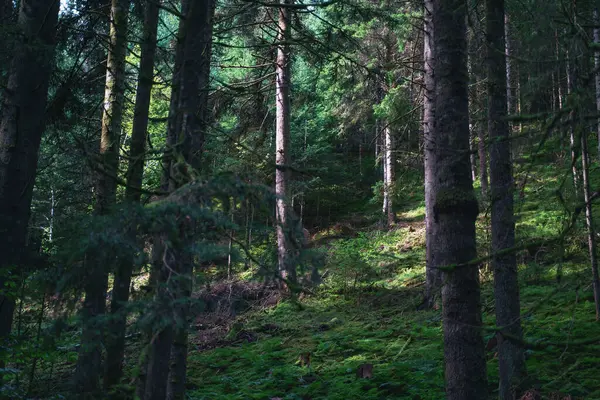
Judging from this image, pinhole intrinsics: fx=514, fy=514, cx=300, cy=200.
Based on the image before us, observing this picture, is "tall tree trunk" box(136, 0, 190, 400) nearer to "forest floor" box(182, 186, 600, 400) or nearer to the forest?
the forest

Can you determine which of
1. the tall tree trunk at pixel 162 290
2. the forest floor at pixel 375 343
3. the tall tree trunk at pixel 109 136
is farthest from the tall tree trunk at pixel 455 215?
the tall tree trunk at pixel 109 136

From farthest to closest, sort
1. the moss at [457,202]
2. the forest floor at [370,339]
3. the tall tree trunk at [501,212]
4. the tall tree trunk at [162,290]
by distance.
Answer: the forest floor at [370,339], the tall tree trunk at [501,212], the moss at [457,202], the tall tree trunk at [162,290]

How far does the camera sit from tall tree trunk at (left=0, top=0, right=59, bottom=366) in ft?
21.8

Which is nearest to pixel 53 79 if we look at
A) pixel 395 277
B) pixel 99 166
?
pixel 99 166

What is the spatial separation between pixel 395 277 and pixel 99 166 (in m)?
11.8

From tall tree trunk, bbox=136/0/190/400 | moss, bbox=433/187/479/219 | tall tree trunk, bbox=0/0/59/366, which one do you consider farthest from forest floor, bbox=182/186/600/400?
tall tree trunk, bbox=0/0/59/366

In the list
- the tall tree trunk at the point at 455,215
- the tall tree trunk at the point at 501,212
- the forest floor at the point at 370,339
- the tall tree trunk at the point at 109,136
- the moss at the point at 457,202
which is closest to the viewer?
the tall tree trunk at the point at 455,215

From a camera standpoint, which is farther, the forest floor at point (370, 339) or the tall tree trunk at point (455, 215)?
the forest floor at point (370, 339)

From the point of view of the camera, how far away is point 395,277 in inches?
565

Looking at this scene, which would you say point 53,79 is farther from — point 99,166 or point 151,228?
point 151,228

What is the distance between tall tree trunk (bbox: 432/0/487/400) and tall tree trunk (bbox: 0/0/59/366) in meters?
4.95

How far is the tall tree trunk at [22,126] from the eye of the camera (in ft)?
21.8

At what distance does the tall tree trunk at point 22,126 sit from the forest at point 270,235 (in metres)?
0.03

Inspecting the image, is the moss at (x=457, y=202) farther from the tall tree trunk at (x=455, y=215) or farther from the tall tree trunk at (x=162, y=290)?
the tall tree trunk at (x=162, y=290)
